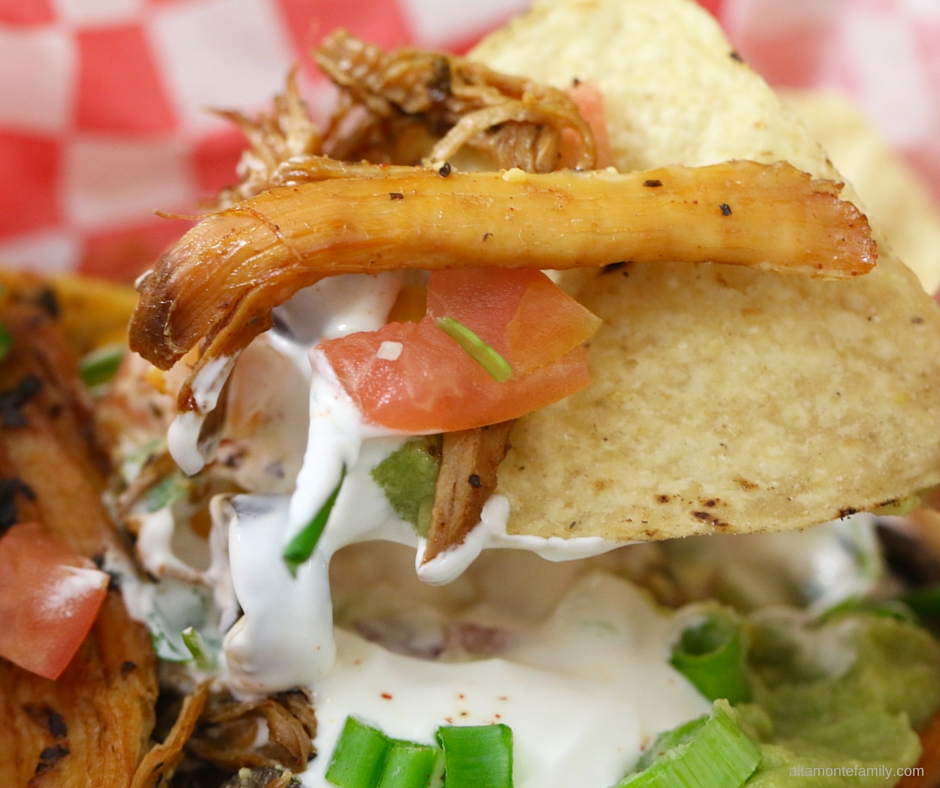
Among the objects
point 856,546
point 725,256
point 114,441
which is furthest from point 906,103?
point 114,441

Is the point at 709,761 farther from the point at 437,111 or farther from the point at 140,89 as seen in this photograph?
the point at 140,89

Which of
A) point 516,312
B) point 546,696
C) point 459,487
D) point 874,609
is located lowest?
point 874,609

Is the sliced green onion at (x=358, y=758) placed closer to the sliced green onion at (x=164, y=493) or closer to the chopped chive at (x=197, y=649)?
the chopped chive at (x=197, y=649)

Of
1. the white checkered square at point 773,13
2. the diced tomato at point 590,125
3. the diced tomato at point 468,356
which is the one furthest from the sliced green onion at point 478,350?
the white checkered square at point 773,13

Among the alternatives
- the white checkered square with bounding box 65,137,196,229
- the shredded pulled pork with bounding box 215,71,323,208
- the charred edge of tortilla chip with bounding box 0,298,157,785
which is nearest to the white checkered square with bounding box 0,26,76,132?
the white checkered square with bounding box 65,137,196,229

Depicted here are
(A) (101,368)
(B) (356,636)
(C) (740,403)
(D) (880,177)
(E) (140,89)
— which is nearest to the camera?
(C) (740,403)

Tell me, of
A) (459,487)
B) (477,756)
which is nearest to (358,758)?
(477,756)
